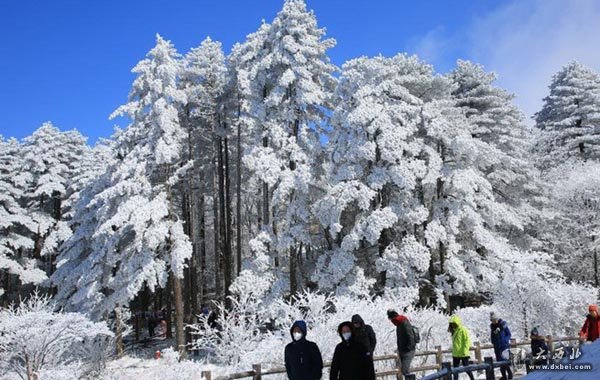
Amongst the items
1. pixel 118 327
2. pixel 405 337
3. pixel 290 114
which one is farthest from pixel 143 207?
pixel 405 337

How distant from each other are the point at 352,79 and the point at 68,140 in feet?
77.7

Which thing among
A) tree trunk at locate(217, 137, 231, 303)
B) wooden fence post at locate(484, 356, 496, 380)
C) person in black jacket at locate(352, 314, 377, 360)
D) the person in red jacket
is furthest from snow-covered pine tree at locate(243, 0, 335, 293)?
wooden fence post at locate(484, 356, 496, 380)

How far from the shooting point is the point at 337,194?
2198 centimetres

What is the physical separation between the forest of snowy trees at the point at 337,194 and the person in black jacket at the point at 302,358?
40.7ft

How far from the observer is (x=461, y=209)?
22688mm

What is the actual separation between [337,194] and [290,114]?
454 centimetres

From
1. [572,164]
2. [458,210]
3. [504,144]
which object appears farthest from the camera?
[572,164]

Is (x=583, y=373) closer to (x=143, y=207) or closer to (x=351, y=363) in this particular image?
(x=351, y=363)

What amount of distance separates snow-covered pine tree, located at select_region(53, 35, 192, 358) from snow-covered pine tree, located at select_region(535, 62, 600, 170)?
23.1 metres

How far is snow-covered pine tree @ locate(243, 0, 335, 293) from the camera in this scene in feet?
75.1

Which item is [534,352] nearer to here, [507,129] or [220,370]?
[220,370]

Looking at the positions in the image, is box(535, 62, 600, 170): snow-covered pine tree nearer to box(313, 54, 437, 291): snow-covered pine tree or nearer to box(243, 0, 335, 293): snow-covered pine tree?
box(313, 54, 437, 291): snow-covered pine tree

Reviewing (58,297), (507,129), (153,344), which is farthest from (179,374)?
(507,129)

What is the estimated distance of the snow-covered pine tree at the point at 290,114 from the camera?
901 inches
